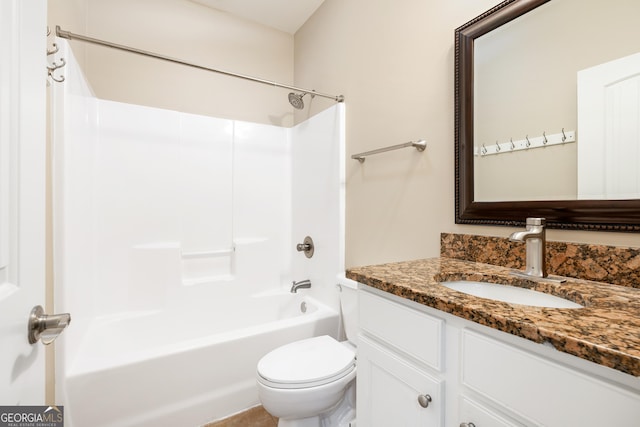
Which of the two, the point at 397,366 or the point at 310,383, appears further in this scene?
the point at 310,383

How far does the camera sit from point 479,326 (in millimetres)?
637

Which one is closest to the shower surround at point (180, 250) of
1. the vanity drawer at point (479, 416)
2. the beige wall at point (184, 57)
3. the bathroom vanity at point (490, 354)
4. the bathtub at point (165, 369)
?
the bathtub at point (165, 369)

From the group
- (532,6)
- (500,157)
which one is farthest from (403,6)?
(500,157)

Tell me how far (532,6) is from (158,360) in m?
2.08

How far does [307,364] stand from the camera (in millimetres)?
1314

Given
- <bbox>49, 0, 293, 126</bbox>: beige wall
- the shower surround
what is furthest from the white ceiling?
the shower surround

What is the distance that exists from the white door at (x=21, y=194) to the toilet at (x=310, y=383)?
797 mm

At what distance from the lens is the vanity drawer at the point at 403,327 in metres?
0.72

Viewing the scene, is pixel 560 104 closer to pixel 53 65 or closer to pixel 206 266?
pixel 53 65

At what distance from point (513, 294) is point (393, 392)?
47cm

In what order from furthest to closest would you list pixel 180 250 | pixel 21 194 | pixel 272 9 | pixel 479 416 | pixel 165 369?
1. pixel 272 9
2. pixel 180 250
3. pixel 165 369
4. pixel 479 416
5. pixel 21 194

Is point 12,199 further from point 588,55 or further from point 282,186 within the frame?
point 282,186

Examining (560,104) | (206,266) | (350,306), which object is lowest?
(350,306)

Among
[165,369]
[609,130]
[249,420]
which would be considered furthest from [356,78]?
[249,420]
